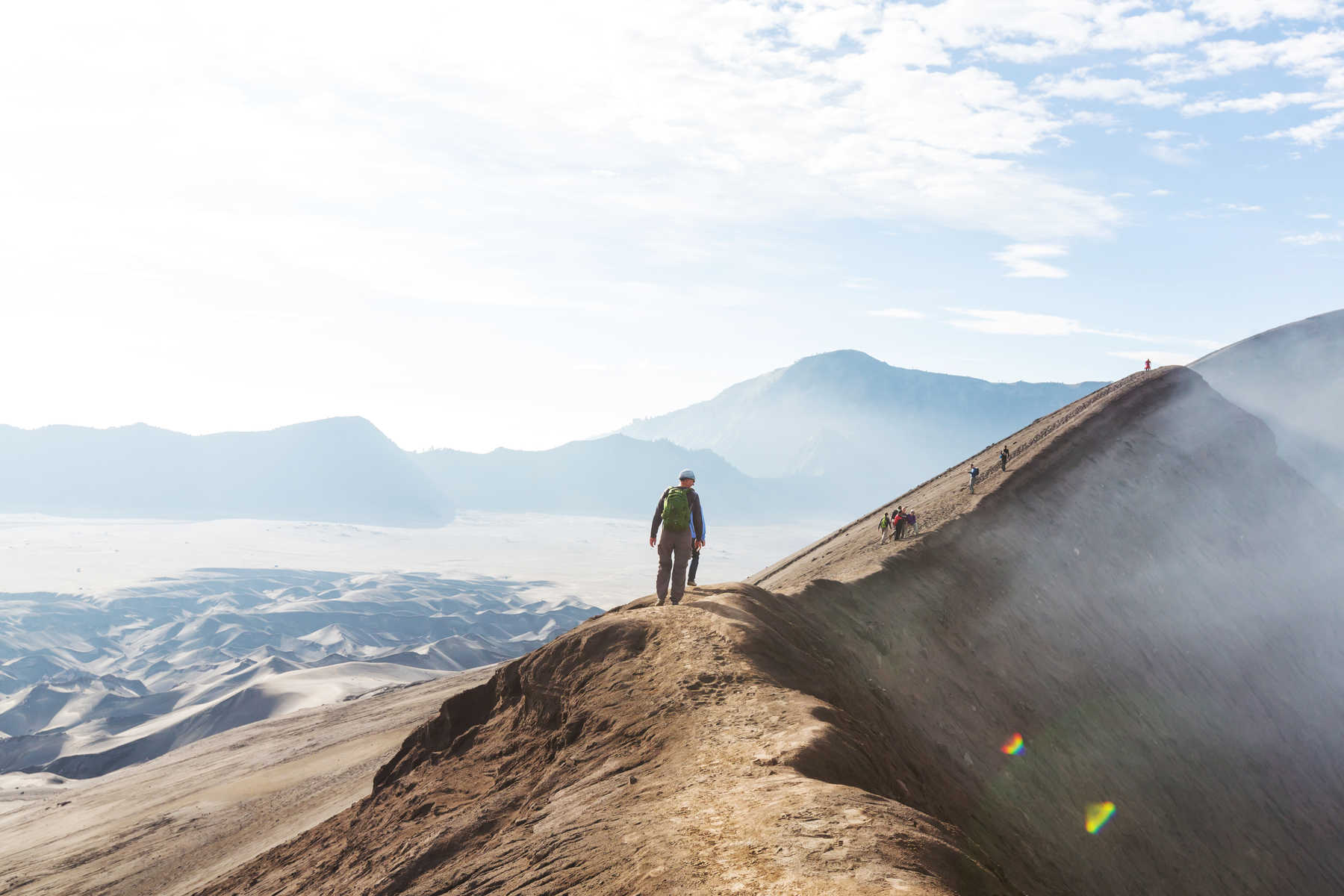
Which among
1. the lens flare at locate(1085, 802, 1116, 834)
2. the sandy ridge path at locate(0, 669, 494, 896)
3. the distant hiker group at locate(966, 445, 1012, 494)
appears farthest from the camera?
the distant hiker group at locate(966, 445, 1012, 494)

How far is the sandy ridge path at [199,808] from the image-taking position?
28.0 meters

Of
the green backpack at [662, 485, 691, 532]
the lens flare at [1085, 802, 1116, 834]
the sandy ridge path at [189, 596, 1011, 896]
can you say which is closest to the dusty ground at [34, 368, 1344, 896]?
the sandy ridge path at [189, 596, 1011, 896]

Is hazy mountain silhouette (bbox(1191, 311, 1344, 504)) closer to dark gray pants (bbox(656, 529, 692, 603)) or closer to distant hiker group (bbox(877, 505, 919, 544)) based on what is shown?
distant hiker group (bbox(877, 505, 919, 544))

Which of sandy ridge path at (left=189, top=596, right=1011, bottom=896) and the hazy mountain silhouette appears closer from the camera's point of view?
sandy ridge path at (left=189, top=596, right=1011, bottom=896)

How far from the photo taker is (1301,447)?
68562mm

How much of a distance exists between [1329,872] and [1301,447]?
52626mm

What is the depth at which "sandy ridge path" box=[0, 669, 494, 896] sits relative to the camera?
28031 mm

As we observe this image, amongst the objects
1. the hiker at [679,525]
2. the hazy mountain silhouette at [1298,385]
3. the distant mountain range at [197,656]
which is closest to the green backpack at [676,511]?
the hiker at [679,525]

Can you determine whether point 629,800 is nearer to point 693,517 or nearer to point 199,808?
point 693,517

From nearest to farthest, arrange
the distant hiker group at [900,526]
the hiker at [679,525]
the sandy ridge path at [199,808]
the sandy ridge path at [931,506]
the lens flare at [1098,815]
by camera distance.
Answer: the hiker at [679,525], the lens flare at [1098,815], the sandy ridge path at [199,808], the sandy ridge path at [931,506], the distant hiker group at [900,526]

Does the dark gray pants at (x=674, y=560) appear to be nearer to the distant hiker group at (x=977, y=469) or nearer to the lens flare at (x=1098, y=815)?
the lens flare at (x=1098, y=815)

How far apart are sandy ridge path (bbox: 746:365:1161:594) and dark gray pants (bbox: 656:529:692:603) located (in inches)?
329

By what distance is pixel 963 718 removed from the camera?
71.2ft

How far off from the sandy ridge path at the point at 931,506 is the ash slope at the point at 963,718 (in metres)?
0.44
